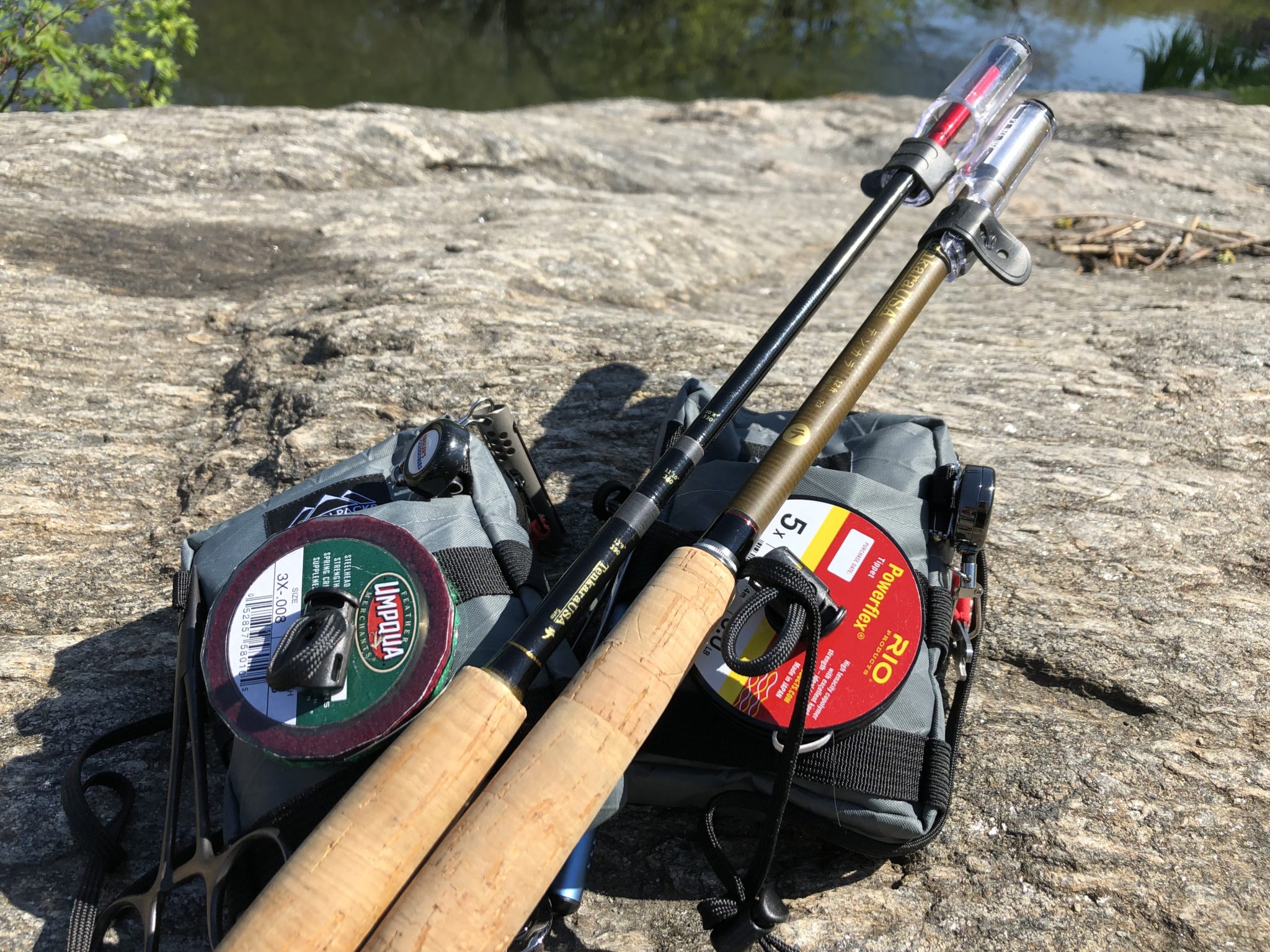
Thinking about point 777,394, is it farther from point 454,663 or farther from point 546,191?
point 546,191

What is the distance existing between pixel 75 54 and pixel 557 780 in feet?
26.4

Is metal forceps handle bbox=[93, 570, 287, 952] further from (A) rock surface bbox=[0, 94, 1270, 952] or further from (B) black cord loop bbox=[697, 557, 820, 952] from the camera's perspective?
(B) black cord loop bbox=[697, 557, 820, 952]

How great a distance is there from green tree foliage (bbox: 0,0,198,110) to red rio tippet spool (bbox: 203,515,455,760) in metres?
6.71

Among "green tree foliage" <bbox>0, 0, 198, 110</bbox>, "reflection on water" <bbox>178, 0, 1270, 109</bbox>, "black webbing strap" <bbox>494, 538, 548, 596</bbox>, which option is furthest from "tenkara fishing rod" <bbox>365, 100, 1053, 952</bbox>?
"reflection on water" <bbox>178, 0, 1270, 109</bbox>

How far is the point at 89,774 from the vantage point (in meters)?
2.18

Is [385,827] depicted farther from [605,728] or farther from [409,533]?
[409,533]

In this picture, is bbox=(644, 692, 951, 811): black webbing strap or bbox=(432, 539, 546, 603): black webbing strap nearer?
bbox=(644, 692, 951, 811): black webbing strap

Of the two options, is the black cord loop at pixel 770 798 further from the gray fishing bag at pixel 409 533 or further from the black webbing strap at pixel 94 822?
the black webbing strap at pixel 94 822

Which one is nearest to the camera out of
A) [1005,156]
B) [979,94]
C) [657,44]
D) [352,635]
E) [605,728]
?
[605,728]

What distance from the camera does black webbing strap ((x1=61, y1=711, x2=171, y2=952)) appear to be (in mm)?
1812

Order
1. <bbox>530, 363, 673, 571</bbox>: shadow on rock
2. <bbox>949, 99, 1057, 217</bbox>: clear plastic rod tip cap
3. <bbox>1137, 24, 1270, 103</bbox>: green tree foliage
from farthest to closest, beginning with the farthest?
<bbox>1137, 24, 1270, 103</bbox>: green tree foliage
<bbox>530, 363, 673, 571</bbox>: shadow on rock
<bbox>949, 99, 1057, 217</bbox>: clear plastic rod tip cap

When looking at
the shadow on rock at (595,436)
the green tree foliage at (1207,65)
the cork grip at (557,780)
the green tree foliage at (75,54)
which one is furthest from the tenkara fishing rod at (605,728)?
the green tree foliage at (1207,65)

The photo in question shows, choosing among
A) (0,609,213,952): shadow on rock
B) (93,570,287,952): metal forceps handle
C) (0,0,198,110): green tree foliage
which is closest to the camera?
(93,570,287,952): metal forceps handle

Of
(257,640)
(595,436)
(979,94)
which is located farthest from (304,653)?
(979,94)
